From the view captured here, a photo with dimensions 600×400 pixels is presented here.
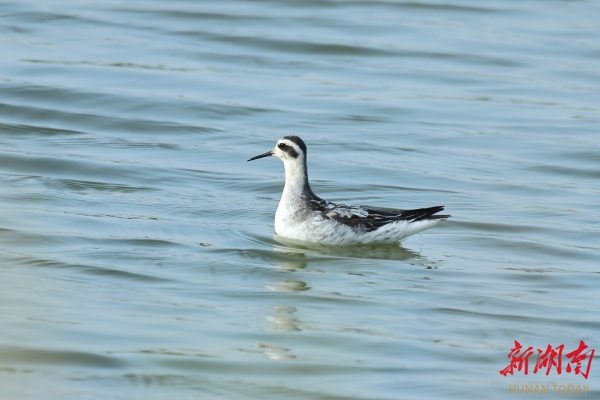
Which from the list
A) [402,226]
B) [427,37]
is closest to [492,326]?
[402,226]

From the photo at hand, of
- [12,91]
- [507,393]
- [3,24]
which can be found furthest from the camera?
[3,24]

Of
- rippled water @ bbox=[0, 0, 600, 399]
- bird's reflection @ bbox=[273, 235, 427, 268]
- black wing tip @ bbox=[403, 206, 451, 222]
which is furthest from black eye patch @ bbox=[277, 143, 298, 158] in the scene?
black wing tip @ bbox=[403, 206, 451, 222]

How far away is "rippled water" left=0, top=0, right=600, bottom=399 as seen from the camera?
28.4 feet

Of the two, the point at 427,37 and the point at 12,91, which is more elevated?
the point at 427,37

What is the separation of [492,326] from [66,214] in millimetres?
5397

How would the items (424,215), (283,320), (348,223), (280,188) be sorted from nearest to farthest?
(283,320)
(424,215)
(348,223)
(280,188)

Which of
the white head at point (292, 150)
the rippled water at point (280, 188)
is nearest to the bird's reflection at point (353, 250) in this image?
the rippled water at point (280, 188)

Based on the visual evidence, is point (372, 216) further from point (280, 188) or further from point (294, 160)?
point (280, 188)

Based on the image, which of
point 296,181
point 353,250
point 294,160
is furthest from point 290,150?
point 353,250

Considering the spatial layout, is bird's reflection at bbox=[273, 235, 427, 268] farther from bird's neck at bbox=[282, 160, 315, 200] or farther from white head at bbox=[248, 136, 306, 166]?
white head at bbox=[248, 136, 306, 166]

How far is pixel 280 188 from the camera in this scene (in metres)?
15.0

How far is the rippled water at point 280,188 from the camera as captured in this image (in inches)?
341

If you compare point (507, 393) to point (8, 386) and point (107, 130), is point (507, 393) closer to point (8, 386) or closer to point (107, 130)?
point (8, 386)

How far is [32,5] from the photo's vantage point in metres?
24.8
